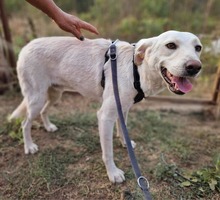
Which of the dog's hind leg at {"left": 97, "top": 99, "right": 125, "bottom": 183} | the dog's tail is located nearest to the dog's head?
the dog's hind leg at {"left": 97, "top": 99, "right": 125, "bottom": 183}

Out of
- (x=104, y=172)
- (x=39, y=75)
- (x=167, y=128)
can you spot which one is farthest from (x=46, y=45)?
(x=167, y=128)

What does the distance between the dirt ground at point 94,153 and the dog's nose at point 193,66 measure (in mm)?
1221

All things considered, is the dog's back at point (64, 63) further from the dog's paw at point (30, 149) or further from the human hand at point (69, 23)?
the dog's paw at point (30, 149)

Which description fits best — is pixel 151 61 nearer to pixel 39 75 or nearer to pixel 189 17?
pixel 39 75

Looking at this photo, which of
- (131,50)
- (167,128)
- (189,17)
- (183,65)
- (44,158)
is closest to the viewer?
(183,65)

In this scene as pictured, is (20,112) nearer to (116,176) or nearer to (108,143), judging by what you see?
(108,143)

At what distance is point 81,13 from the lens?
7883 mm

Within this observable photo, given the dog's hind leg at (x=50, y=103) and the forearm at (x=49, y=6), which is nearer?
the forearm at (x=49, y=6)

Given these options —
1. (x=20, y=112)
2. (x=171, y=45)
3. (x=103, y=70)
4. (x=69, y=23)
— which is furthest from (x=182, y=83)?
(x=20, y=112)

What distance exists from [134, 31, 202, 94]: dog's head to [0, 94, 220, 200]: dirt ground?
1.09 m

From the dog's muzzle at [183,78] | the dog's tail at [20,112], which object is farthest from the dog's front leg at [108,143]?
the dog's tail at [20,112]

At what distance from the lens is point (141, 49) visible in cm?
259

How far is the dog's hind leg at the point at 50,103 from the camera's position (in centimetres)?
349

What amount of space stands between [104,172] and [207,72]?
2.80m
